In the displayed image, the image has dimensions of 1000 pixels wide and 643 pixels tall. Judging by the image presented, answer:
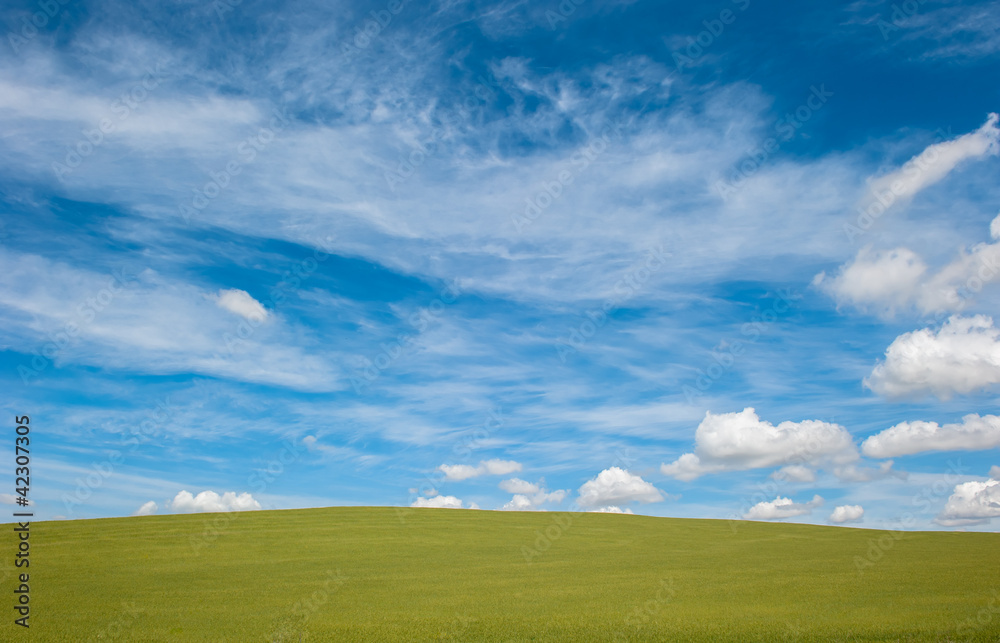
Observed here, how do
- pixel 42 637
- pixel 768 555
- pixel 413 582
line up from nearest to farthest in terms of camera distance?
pixel 42 637 < pixel 413 582 < pixel 768 555

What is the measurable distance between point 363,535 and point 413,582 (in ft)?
68.7

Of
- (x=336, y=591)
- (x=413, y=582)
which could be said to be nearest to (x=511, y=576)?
(x=413, y=582)

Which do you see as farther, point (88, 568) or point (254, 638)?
point (88, 568)

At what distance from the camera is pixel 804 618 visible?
2558cm

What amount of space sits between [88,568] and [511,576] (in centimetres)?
2860

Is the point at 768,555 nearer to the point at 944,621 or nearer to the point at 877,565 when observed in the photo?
the point at 877,565

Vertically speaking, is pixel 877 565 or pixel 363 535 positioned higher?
pixel 363 535

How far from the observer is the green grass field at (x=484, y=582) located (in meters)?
24.2

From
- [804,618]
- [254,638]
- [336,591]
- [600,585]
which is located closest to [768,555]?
[600,585]

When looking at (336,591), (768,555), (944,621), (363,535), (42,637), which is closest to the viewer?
(42,637)

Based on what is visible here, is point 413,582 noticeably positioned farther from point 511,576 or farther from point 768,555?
point 768,555

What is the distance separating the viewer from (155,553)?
44688mm

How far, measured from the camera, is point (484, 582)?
36.6 m

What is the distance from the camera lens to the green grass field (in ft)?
79.4
